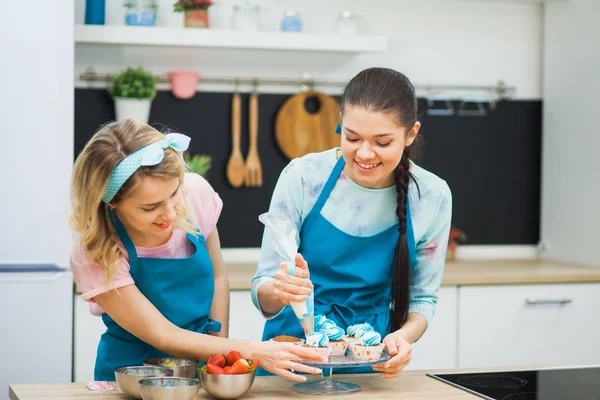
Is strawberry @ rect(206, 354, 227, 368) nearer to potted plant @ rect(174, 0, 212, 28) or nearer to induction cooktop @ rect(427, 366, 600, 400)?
induction cooktop @ rect(427, 366, 600, 400)

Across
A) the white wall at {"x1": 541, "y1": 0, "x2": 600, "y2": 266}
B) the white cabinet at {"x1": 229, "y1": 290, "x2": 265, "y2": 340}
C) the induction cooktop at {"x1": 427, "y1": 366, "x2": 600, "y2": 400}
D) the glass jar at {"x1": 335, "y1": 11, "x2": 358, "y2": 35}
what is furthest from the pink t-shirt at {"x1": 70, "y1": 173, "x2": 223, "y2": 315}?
the white wall at {"x1": 541, "y1": 0, "x2": 600, "y2": 266}

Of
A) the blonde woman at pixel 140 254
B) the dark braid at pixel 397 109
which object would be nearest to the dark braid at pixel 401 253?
the dark braid at pixel 397 109

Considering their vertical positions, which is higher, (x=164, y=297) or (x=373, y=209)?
(x=373, y=209)

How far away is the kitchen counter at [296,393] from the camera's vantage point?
1847 mm

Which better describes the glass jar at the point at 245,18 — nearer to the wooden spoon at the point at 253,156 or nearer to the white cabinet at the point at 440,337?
the wooden spoon at the point at 253,156

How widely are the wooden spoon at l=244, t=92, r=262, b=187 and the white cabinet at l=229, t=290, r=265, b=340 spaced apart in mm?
773

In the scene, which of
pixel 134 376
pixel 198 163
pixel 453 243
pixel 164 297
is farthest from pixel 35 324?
pixel 453 243

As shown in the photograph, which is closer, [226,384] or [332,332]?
[226,384]

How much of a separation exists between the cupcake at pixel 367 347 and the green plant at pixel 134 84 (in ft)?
6.82

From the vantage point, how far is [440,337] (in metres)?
3.53

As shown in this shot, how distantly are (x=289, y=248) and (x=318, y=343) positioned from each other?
0.22 meters

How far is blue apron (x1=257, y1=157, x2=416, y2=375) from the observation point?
7.18 feet

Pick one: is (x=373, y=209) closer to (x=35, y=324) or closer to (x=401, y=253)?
(x=401, y=253)

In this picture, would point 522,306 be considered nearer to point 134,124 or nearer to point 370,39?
point 370,39
